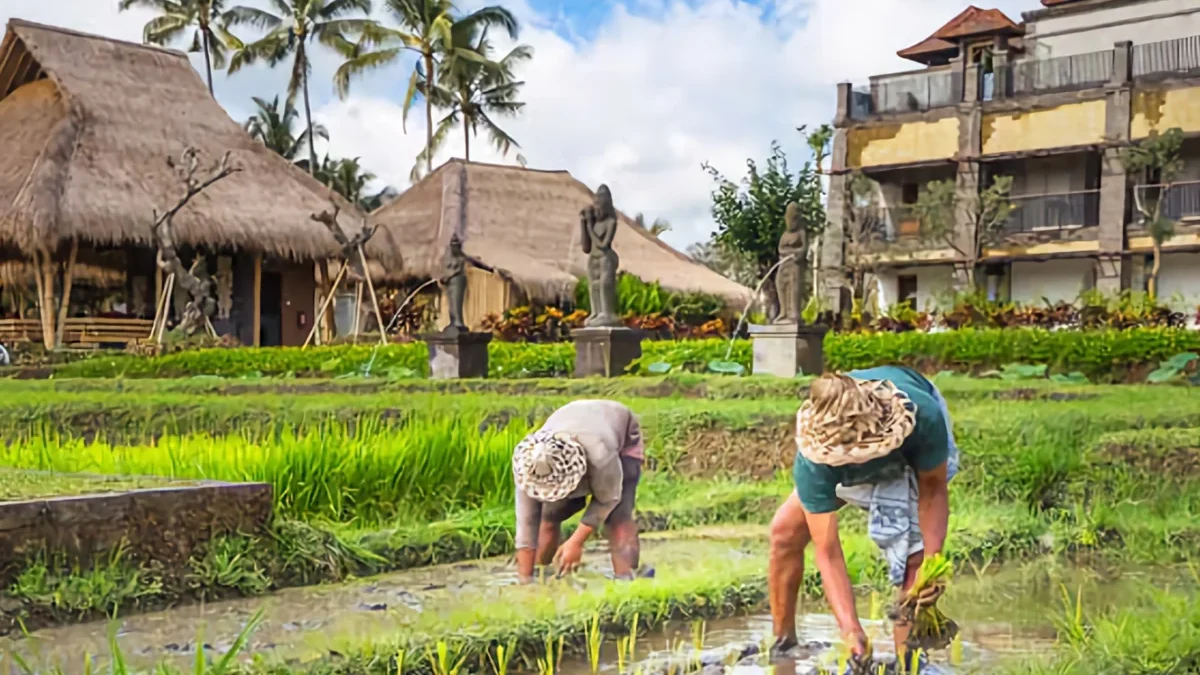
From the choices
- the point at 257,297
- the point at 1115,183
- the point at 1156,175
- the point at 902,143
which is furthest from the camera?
the point at 902,143

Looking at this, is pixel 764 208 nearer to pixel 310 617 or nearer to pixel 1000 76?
pixel 1000 76

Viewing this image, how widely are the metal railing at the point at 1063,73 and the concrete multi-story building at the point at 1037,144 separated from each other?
24 mm

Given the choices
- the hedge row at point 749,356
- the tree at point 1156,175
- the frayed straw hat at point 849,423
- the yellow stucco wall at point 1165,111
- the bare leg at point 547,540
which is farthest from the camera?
the yellow stucco wall at point 1165,111

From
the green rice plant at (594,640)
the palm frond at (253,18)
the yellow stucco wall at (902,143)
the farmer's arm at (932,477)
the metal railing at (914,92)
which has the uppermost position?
the palm frond at (253,18)

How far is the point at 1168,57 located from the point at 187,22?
841 inches

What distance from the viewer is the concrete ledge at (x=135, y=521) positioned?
14.3 feet

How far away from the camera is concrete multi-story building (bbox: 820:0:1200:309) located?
74.5 ft

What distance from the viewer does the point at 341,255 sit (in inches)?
856

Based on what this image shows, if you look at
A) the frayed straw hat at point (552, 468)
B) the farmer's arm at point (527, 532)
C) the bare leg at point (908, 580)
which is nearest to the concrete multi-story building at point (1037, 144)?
the farmer's arm at point (527, 532)

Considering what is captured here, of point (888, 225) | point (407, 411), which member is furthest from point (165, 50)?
point (407, 411)

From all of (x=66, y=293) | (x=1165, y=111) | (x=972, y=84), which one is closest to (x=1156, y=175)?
(x=1165, y=111)

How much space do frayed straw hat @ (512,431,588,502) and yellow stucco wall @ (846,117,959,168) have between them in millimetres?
21297

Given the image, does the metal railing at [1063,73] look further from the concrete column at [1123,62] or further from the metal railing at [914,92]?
the metal railing at [914,92]

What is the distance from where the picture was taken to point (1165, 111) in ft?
73.5
